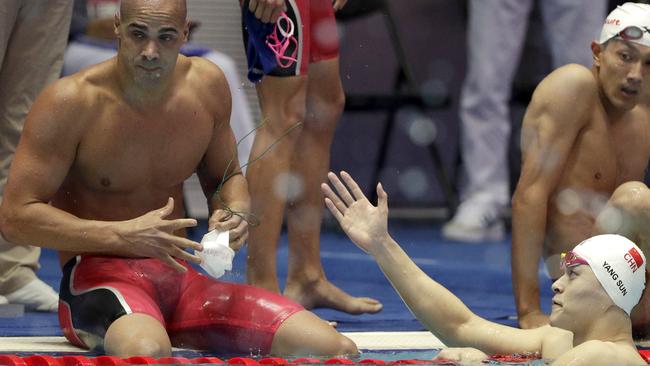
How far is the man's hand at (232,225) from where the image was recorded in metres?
4.23

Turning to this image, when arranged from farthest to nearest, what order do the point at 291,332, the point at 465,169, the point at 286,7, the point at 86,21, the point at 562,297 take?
the point at 465,169, the point at 86,21, the point at 286,7, the point at 291,332, the point at 562,297

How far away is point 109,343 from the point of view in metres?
4.01

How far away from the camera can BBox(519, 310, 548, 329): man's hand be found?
477cm

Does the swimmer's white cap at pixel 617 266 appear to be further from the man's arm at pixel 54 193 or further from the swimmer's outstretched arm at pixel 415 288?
the man's arm at pixel 54 193

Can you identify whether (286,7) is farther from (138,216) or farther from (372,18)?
(372,18)

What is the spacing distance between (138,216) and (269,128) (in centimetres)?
71

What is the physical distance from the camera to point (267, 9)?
4.77m

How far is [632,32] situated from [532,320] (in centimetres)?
107

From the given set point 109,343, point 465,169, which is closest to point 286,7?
point 109,343

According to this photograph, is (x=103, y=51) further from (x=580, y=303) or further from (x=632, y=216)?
(x=580, y=303)

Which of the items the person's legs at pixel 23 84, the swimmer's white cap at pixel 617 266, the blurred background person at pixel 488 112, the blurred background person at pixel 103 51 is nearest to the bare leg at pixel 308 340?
the swimmer's white cap at pixel 617 266

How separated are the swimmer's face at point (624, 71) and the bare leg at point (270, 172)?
3.52 ft

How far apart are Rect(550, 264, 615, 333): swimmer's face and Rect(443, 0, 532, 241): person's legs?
3.62 metres

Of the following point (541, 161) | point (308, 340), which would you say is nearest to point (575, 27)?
point (541, 161)
